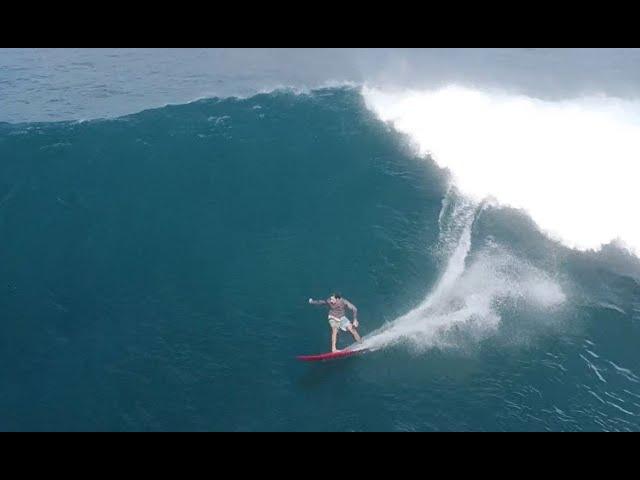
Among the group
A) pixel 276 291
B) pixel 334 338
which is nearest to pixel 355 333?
pixel 334 338

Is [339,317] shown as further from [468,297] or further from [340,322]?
[468,297]

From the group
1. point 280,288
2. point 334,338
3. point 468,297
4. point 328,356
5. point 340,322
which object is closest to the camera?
point 328,356

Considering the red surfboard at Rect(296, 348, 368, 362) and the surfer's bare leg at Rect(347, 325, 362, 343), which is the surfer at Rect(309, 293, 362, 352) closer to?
the surfer's bare leg at Rect(347, 325, 362, 343)

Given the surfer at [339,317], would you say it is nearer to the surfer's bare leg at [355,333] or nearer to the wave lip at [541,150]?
the surfer's bare leg at [355,333]

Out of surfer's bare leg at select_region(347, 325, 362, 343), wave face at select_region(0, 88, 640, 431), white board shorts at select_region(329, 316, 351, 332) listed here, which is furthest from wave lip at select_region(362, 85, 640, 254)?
white board shorts at select_region(329, 316, 351, 332)

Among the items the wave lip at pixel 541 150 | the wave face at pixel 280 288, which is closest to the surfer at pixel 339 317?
the wave face at pixel 280 288

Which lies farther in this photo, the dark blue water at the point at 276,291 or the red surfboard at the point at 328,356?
the red surfboard at the point at 328,356
